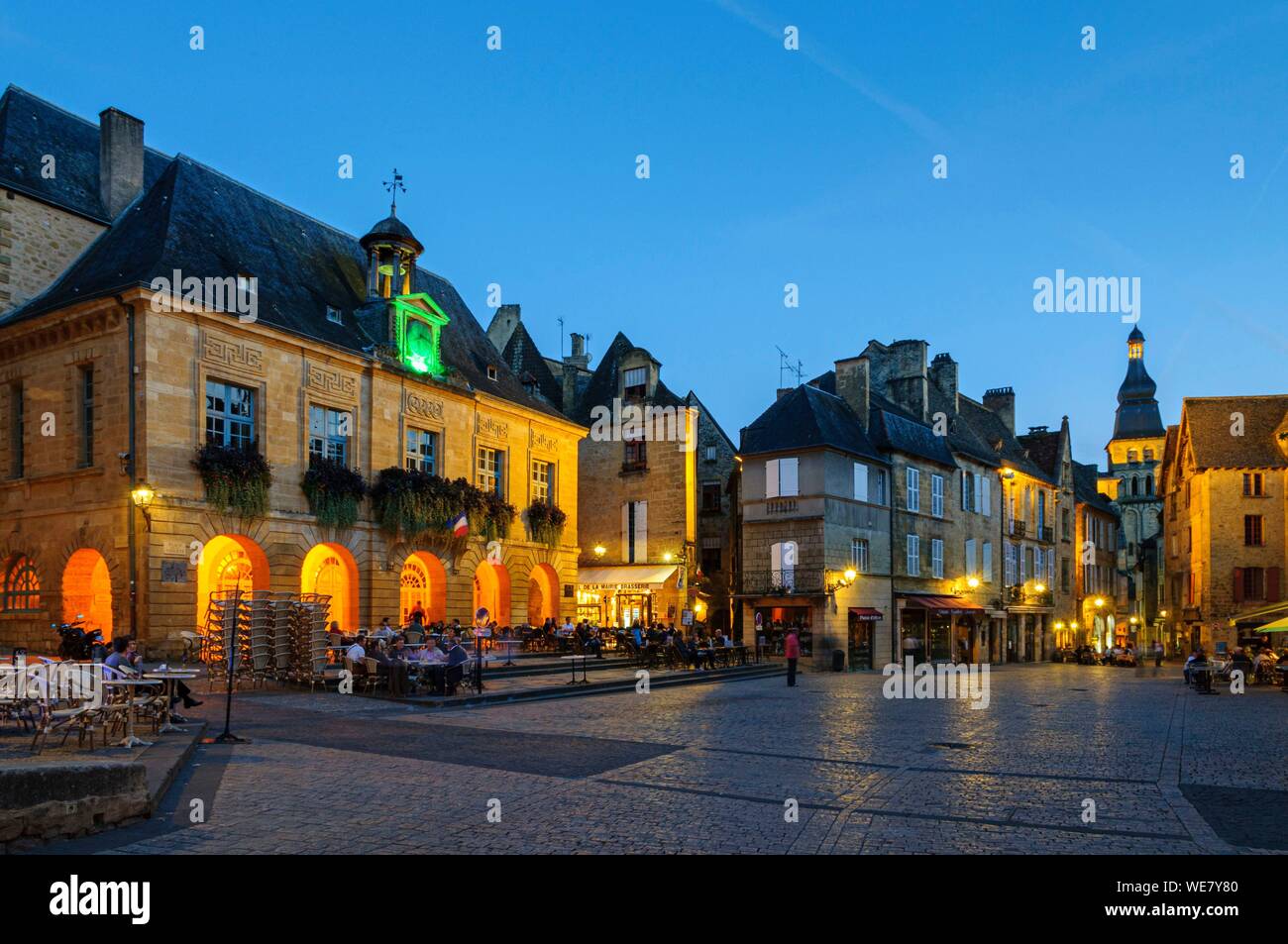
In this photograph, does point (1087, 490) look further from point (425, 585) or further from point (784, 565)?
point (425, 585)

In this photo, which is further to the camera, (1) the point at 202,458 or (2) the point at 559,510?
(2) the point at 559,510

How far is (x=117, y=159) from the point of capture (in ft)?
83.5

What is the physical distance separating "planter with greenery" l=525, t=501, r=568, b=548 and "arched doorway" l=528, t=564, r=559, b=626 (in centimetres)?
100

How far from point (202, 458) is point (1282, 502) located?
41190mm

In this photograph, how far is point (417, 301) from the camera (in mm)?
28500

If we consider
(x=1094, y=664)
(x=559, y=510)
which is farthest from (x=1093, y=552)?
(x=559, y=510)

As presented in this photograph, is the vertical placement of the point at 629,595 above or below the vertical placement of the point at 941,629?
above

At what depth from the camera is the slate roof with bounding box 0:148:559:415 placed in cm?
2255

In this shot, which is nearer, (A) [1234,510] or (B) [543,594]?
(B) [543,594]

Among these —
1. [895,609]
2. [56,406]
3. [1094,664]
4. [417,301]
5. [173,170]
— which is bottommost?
[1094,664]

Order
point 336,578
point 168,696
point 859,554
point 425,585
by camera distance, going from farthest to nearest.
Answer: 1. point 859,554
2. point 425,585
3. point 336,578
4. point 168,696

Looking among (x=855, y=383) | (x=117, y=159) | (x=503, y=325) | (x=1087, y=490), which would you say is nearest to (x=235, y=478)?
(x=117, y=159)

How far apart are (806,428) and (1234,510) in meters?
22.5
